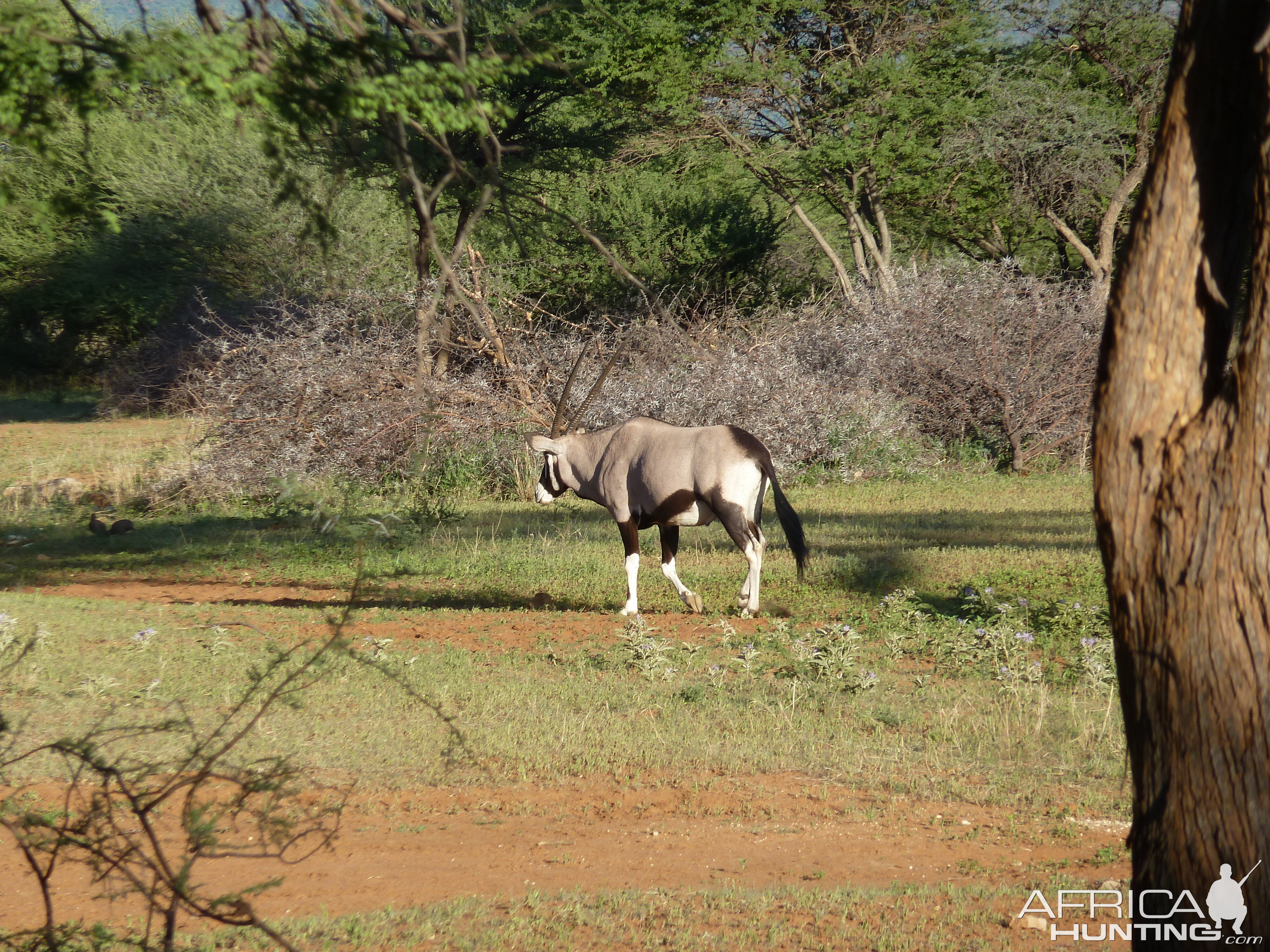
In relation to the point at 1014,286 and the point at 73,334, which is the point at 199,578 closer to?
the point at 1014,286

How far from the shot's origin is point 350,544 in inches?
592

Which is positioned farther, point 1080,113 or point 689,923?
point 1080,113

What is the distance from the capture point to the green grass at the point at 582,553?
12.0 meters

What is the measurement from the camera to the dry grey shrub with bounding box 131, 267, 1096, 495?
1891cm

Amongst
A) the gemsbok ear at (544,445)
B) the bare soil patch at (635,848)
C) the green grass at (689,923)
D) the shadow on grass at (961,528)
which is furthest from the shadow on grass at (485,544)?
the green grass at (689,923)

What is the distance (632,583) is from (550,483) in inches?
71.9

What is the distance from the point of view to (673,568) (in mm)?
11023

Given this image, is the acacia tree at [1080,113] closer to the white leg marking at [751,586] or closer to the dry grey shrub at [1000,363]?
the dry grey shrub at [1000,363]

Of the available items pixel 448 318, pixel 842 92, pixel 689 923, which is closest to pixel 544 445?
pixel 689 923

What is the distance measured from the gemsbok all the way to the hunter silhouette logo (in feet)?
24.4

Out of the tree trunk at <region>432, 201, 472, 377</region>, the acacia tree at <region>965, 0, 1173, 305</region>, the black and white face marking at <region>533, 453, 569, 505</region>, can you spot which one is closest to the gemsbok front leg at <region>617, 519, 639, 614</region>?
the black and white face marking at <region>533, 453, 569, 505</region>

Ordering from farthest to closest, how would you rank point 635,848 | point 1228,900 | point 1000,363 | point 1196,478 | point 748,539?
point 1000,363, point 748,539, point 635,848, point 1196,478, point 1228,900

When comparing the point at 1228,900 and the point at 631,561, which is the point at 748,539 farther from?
the point at 1228,900

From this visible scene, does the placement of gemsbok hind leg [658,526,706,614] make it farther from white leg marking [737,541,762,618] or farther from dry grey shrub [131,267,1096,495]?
dry grey shrub [131,267,1096,495]
